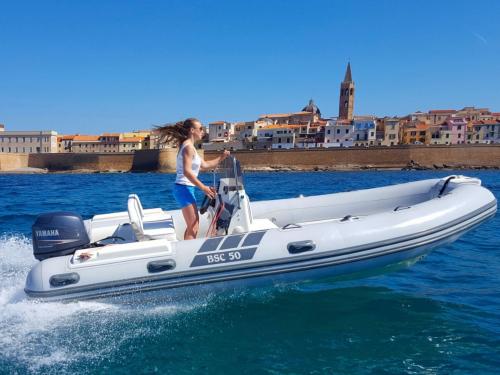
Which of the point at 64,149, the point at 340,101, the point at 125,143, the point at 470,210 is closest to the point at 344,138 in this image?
the point at 340,101

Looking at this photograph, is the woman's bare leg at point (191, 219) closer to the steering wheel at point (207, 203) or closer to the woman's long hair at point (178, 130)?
the steering wheel at point (207, 203)

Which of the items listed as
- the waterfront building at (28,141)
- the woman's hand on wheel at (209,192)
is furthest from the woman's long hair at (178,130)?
the waterfront building at (28,141)

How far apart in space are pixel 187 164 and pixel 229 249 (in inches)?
38.2

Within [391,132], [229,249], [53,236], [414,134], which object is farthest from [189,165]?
[414,134]

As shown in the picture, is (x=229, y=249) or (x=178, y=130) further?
(x=178, y=130)

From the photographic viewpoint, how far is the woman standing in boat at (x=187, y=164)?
14.1 ft

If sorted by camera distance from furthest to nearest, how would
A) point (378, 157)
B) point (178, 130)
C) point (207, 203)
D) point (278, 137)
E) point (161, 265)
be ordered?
point (278, 137) < point (378, 157) < point (207, 203) < point (178, 130) < point (161, 265)

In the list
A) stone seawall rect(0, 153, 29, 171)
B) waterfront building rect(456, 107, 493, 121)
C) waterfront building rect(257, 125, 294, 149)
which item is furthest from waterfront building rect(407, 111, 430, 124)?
stone seawall rect(0, 153, 29, 171)

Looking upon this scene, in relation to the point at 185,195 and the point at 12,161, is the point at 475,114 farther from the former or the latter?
the point at 185,195

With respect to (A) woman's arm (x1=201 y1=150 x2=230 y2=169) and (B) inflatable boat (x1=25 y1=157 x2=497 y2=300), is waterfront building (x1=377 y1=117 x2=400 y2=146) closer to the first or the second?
(B) inflatable boat (x1=25 y1=157 x2=497 y2=300)

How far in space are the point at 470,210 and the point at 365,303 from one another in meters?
1.55

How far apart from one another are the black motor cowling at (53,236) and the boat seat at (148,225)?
592 millimetres

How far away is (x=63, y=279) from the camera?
3775 mm

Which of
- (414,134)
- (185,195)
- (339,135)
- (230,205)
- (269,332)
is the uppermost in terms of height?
(414,134)
